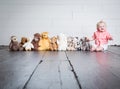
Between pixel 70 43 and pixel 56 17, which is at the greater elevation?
pixel 56 17

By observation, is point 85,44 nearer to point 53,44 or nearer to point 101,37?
point 101,37

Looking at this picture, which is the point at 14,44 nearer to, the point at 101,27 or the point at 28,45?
the point at 28,45

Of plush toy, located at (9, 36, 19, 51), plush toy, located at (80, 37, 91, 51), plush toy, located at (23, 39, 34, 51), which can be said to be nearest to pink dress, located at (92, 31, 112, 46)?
plush toy, located at (80, 37, 91, 51)

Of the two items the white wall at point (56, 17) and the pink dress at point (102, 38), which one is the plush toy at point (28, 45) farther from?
the white wall at point (56, 17)

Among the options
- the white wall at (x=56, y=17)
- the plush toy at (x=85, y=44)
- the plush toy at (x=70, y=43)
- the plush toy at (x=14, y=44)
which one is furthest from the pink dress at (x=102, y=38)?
the white wall at (x=56, y=17)

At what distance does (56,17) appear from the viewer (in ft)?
13.2

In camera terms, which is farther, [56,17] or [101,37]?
[56,17]

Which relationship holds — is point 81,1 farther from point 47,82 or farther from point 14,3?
→ point 47,82

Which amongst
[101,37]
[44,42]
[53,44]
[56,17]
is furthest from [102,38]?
[56,17]

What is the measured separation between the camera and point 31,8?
4.02 meters

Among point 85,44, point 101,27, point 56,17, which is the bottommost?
point 85,44

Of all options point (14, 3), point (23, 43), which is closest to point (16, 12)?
point (14, 3)

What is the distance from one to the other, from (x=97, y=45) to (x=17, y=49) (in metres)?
0.93

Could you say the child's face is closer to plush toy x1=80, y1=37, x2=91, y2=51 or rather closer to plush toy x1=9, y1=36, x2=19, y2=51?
plush toy x1=80, y1=37, x2=91, y2=51
